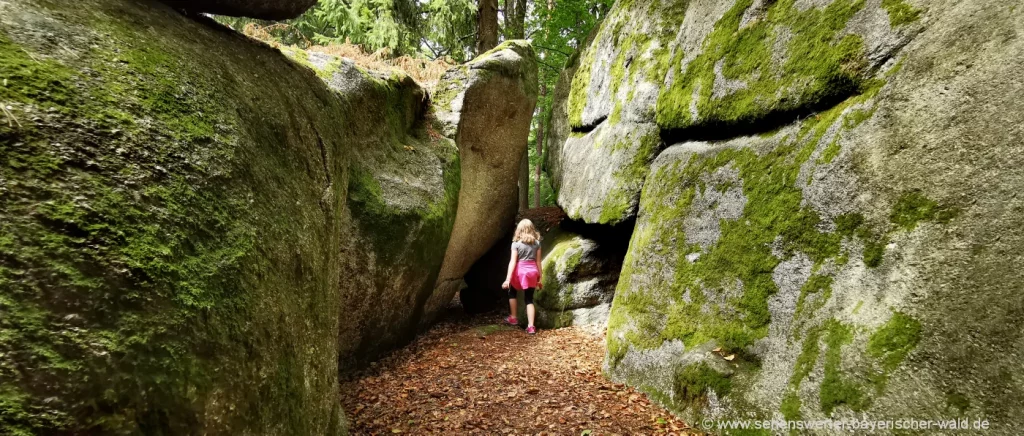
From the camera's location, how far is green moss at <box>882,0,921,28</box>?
364cm

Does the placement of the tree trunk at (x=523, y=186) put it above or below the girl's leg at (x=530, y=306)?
above

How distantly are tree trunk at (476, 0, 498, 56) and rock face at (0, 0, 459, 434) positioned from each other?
9.29m

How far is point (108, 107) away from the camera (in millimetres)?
2227

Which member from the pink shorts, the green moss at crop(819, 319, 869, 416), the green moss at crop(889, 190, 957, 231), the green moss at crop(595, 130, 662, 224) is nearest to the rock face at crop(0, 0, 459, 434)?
the green moss at crop(819, 319, 869, 416)

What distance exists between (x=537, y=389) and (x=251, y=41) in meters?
4.37

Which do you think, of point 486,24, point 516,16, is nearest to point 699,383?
point 486,24

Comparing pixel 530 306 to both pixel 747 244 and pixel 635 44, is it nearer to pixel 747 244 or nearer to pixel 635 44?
pixel 747 244

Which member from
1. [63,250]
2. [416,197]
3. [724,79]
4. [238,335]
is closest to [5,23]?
[63,250]

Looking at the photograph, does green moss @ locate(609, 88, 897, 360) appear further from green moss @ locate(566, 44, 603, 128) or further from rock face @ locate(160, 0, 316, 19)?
green moss @ locate(566, 44, 603, 128)

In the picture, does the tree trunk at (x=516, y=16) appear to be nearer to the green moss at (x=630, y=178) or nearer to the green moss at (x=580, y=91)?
the green moss at (x=580, y=91)

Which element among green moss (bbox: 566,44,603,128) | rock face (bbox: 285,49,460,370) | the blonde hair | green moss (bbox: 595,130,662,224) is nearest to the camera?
rock face (bbox: 285,49,460,370)

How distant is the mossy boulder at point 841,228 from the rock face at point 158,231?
11.1 feet

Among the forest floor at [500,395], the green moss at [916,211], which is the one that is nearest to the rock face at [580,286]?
the forest floor at [500,395]

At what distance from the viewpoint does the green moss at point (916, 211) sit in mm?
3061
